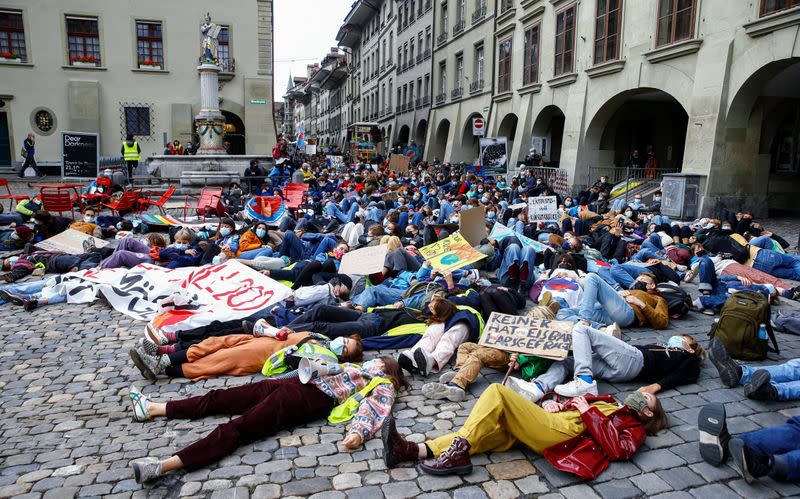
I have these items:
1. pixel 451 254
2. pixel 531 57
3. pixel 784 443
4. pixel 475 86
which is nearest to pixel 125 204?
pixel 451 254

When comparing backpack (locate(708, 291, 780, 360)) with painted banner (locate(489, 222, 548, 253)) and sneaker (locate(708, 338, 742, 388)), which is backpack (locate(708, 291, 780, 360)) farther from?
painted banner (locate(489, 222, 548, 253))

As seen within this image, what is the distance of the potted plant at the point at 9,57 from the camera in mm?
29934

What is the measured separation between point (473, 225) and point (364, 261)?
2.88m

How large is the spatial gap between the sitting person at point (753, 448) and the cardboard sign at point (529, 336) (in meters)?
1.34

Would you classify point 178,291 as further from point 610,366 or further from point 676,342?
point 676,342

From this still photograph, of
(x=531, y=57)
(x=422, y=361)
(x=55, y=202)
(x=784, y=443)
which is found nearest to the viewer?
(x=784, y=443)

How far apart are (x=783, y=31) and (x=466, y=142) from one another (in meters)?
22.3

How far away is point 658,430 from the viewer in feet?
15.1

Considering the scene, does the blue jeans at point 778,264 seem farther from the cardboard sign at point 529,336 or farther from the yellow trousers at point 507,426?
the yellow trousers at point 507,426

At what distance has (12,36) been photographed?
30.3 m

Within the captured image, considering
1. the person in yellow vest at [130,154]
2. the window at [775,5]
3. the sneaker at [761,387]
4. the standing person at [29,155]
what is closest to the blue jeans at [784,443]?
the sneaker at [761,387]

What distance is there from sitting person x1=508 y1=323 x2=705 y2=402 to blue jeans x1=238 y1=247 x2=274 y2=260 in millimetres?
6548

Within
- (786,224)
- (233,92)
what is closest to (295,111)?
(233,92)

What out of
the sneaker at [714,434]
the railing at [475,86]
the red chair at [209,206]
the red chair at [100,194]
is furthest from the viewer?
the railing at [475,86]
